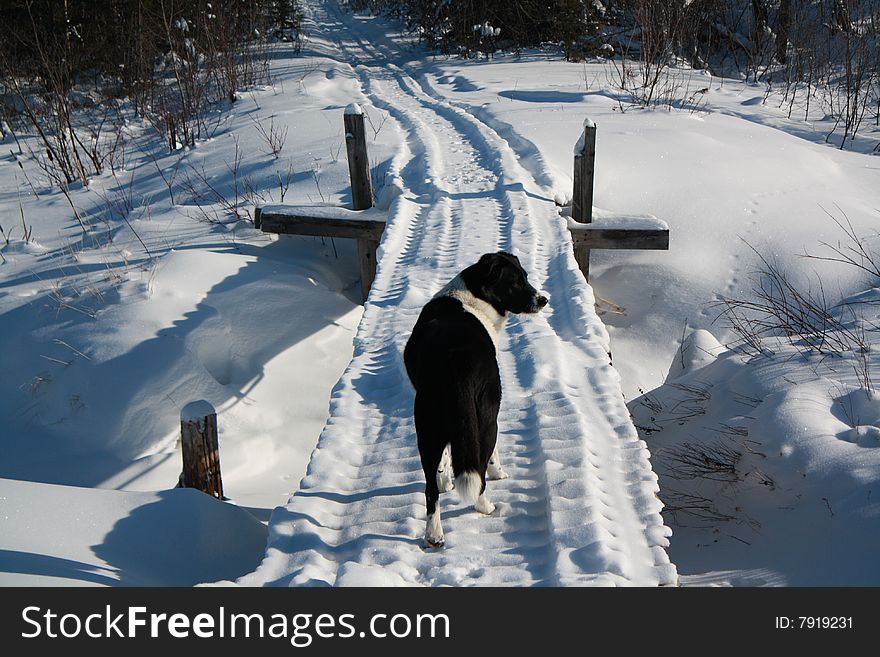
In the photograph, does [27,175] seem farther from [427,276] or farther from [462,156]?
[427,276]

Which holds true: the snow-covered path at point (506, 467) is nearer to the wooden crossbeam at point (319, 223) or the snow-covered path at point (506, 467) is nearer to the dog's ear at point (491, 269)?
the wooden crossbeam at point (319, 223)

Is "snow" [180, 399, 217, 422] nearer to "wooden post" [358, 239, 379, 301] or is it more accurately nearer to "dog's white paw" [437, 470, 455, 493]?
"dog's white paw" [437, 470, 455, 493]

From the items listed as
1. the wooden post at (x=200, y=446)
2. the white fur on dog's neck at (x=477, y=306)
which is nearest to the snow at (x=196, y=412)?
the wooden post at (x=200, y=446)

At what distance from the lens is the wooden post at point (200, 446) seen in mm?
3717

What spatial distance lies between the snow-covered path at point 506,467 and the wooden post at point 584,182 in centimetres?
55

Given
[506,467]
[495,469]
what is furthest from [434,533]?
[506,467]

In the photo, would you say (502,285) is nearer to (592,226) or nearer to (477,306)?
(477,306)

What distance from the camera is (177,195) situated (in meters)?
9.67

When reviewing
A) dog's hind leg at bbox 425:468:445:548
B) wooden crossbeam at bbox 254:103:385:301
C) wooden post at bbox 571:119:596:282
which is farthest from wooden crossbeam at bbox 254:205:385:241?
dog's hind leg at bbox 425:468:445:548

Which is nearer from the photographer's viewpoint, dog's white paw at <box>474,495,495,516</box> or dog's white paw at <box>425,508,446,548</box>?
dog's white paw at <box>425,508,446,548</box>

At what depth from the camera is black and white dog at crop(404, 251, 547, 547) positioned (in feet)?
8.61

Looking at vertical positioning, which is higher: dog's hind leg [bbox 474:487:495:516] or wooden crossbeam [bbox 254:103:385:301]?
wooden crossbeam [bbox 254:103:385:301]

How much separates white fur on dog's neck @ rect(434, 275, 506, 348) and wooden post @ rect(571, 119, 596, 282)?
355cm

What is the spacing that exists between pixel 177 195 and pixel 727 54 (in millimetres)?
14876
